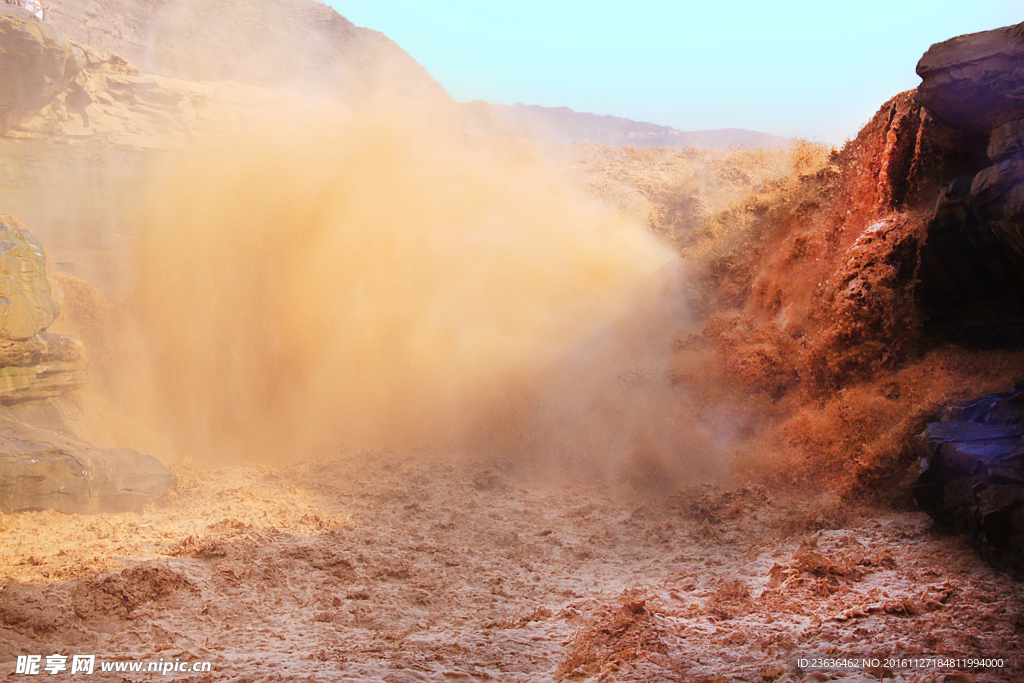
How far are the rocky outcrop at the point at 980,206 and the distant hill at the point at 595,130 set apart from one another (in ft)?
45.3

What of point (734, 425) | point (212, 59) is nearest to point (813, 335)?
point (734, 425)

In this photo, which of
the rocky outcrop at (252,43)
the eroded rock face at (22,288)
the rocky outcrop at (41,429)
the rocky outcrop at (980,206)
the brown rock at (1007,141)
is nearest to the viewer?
the brown rock at (1007,141)

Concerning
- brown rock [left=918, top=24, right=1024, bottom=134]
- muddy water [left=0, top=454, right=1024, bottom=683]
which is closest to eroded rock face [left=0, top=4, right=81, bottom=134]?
muddy water [left=0, top=454, right=1024, bottom=683]

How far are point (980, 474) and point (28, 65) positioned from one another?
1632cm

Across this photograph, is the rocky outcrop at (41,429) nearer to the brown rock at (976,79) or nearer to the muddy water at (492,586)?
the muddy water at (492,586)

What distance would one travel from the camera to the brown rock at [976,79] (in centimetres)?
569

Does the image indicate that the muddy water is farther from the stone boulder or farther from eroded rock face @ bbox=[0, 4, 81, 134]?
eroded rock face @ bbox=[0, 4, 81, 134]

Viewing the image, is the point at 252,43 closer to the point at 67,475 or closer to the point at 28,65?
the point at 28,65

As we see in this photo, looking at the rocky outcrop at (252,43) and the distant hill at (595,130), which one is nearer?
the rocky outcrop at (252,43)

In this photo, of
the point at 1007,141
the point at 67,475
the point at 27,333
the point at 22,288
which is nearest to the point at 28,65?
the point at 22,288

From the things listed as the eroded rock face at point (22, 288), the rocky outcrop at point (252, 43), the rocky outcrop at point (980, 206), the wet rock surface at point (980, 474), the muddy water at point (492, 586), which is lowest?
the muddy water at point (492, 586)

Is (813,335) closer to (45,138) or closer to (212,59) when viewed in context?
(45,138)

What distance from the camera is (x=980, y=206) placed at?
5.92 meters

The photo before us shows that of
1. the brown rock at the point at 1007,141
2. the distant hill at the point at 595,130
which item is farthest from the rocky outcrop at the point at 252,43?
the brown rock at the point at 1007,141
